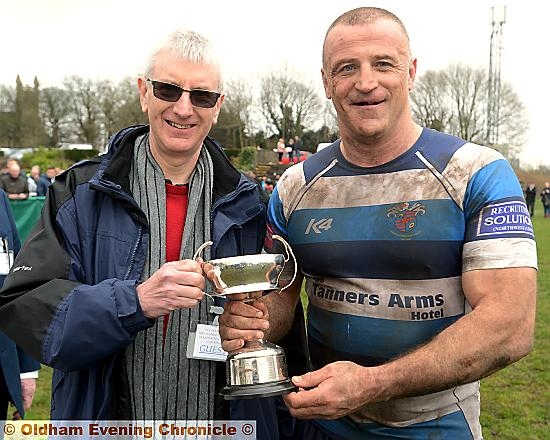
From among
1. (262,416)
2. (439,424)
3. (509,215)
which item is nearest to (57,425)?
(262,416)

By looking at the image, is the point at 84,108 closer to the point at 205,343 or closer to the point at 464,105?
the point at 464,105

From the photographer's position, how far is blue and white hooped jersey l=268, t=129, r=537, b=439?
2.34 metres

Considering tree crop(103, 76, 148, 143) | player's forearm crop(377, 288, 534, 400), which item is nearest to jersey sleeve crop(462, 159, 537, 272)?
player's forearm crop(377, 288, 534, 400)

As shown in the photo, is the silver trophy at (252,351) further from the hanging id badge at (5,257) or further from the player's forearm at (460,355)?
the hanging id badge at (5,257)

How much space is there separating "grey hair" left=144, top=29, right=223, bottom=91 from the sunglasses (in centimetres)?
8

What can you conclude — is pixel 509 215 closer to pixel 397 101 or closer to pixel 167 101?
pixel 397 101

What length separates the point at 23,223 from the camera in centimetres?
1102

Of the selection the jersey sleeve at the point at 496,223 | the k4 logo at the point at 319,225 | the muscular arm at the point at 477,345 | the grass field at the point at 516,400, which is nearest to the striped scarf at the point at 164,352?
the k4 logo at the point at 319,225

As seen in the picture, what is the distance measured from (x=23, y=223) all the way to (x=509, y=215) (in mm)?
10119

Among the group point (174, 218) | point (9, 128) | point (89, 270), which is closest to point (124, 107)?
point (9, 128)

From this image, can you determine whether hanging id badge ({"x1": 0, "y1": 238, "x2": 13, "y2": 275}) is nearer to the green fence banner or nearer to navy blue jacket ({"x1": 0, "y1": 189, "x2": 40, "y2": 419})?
navy blue jacket ({"x1": 0, "y1": 189, "x2": 40, "y2": 419})

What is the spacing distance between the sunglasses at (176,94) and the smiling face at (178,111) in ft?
0.04

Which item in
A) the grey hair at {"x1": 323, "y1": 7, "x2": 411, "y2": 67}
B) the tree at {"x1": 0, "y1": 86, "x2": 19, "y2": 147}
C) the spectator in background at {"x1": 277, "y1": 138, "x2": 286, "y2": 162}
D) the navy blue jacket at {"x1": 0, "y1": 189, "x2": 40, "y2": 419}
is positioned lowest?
the navy blue jacket at {"x1": 0, "y1": 189, "x2": 40, "y2": 419}

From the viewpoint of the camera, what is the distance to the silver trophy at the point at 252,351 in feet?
7.55
